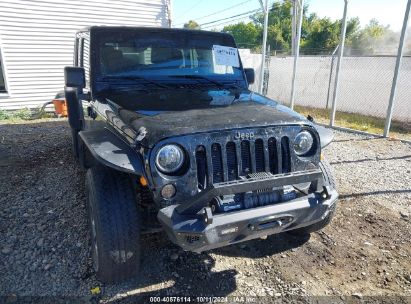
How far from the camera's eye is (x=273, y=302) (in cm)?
259

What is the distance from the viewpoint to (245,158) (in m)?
2.56

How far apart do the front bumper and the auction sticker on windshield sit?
1.88m

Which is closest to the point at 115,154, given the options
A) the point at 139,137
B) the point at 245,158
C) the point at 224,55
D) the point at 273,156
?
the point at 139,137

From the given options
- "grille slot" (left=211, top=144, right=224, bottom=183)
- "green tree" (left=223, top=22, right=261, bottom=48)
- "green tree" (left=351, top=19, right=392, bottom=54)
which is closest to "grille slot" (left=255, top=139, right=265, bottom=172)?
"grille slot" (left=211, top=144, right=224, bottom=183)

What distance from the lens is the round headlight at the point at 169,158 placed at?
2.32 m

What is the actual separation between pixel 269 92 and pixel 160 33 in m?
9.71

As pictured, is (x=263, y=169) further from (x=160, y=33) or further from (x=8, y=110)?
(x=8, y=110)

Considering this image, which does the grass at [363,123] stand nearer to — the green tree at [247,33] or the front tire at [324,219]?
the front tire at [324,219]

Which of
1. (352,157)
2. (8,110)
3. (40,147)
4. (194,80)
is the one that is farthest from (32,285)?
(8,110)

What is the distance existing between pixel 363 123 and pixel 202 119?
25.8 feet

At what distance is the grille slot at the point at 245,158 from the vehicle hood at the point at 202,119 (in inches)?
5.8

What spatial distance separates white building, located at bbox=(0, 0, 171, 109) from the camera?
898 centimetres

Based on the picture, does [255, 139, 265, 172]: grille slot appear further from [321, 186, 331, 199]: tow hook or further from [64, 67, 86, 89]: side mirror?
[64, 67, 86, 89]: side mirror

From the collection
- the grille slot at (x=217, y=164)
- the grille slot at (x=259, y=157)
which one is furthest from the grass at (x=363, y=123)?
the grille slot at (x=217, y=164)
